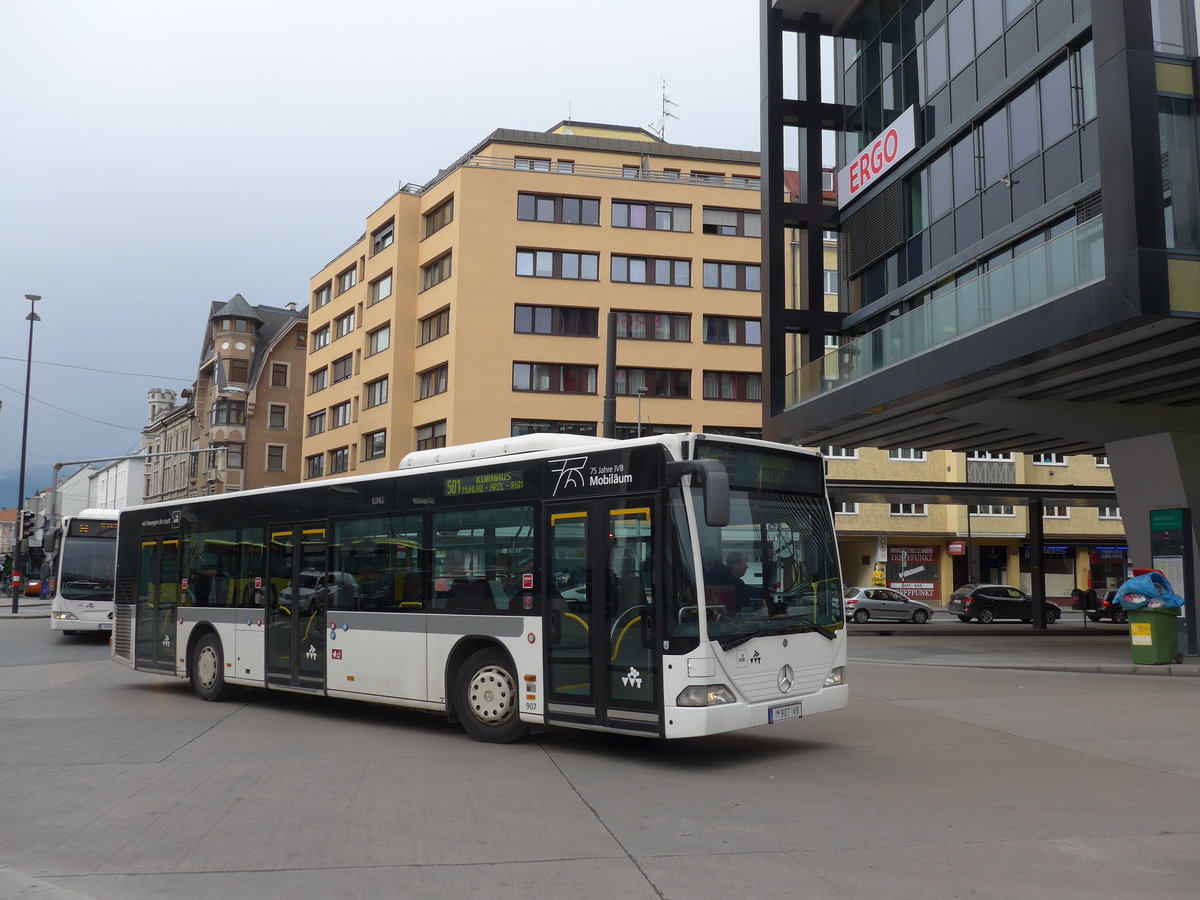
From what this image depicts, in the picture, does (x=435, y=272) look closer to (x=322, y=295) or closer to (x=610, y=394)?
(x=322, y=295)

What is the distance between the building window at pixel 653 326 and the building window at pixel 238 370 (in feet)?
121

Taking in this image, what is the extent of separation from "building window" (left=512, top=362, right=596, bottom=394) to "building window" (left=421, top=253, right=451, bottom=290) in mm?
5924

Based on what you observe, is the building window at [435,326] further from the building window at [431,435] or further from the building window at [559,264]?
the building window at [431,435]

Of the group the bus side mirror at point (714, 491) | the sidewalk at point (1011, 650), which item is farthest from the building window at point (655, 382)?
the bus side mirror at point (714, 491)

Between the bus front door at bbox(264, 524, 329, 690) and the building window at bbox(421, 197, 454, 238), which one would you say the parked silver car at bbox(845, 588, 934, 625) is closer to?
the building window at bbox(421, 197, 454, 238)

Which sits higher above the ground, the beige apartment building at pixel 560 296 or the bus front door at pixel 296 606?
the beige apartment building at pixel 560 296

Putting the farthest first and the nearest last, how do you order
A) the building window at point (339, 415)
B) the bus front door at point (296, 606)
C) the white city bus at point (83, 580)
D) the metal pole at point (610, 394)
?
the building window at point (339, 415) < the white city bus at point (83, 580) < the metal pole at point (610, 394) < the bus front door at point (296, 606)

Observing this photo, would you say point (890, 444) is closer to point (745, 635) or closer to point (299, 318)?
point (745, 635)

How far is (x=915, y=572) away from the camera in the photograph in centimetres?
5962

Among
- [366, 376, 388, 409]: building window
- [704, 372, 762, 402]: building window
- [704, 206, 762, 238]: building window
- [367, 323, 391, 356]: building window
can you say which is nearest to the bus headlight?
[704, 372, 762, 402]: building window

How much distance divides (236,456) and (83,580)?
49.8 m

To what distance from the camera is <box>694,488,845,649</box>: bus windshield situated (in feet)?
29.9

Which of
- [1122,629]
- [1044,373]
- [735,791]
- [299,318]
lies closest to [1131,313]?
[1044,373]

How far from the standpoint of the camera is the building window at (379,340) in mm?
55500
